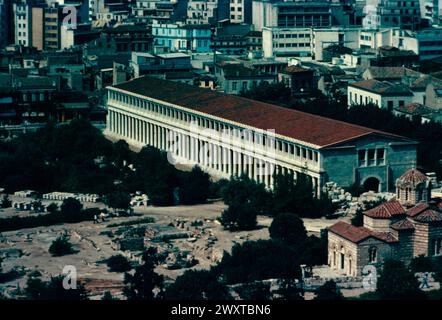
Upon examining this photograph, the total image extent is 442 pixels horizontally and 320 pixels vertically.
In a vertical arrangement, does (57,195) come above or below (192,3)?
below

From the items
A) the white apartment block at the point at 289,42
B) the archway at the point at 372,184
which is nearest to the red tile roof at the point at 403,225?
the archway at the point at 372,184

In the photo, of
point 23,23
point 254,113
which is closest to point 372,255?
point 254,113

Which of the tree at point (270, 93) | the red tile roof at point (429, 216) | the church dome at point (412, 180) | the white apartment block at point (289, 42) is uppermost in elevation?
the white apartment block at point (289, 42)

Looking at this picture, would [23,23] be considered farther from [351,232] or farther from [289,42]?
[351,232]

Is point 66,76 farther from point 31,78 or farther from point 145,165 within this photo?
point 145,165

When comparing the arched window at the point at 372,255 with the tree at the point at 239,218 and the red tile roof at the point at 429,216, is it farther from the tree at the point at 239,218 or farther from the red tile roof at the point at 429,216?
the tree at the point at 239,218

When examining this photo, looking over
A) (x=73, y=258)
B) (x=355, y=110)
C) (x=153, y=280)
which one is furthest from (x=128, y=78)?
(x=153, y=280)

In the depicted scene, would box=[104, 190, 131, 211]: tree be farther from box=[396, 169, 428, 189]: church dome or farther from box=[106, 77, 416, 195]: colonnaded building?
box=[396, 169, 428, 189]: church dome
